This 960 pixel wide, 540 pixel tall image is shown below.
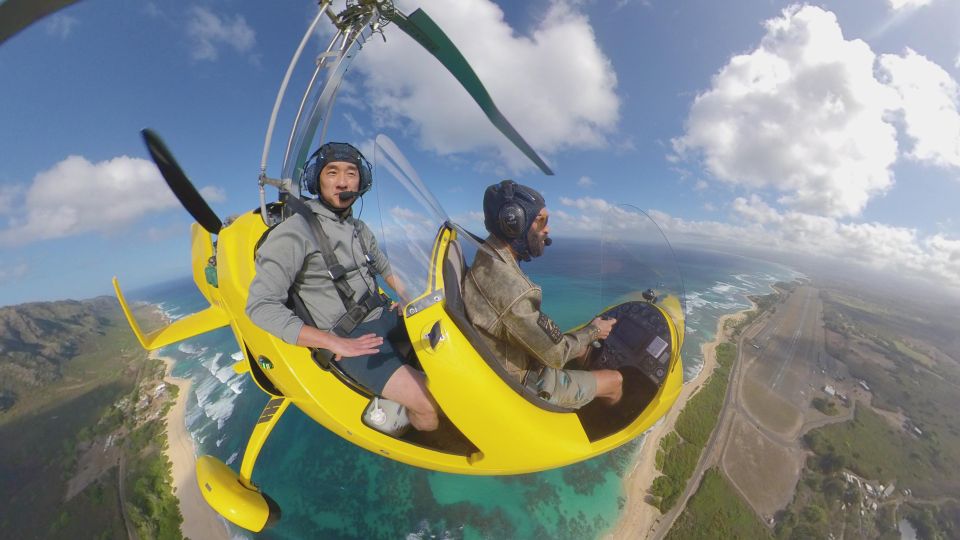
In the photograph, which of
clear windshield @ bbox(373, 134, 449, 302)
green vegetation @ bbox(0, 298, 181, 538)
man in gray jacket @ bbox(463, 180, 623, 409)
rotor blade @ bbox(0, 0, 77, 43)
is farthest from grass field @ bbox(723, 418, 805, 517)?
green vegetation @ bbox(0, 298, 181, 538)

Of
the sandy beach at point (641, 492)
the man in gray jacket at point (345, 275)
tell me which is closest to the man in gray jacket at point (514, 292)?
the man in gray jacket at point (345, 275)

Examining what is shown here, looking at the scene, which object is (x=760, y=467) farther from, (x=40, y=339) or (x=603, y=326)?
(x=40, y=339)

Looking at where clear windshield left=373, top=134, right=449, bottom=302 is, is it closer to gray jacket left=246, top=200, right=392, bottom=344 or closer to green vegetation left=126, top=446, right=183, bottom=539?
gray jacket left=246, top=200, right=392, bottom=344

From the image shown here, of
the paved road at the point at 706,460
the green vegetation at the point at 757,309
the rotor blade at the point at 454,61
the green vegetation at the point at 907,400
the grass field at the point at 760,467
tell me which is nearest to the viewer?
the rotor blade at the point at 454,61

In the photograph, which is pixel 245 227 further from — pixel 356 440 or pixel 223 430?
pixel 223 430

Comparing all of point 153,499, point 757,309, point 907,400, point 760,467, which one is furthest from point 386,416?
point 907,400

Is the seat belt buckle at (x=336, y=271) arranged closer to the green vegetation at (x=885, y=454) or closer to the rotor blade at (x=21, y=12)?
the rotor blade at (x=21, y=12)
